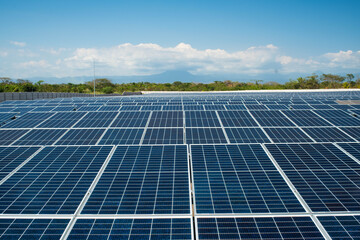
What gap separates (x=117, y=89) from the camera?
3905 inches

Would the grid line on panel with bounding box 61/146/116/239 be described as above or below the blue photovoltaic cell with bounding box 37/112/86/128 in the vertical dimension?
below

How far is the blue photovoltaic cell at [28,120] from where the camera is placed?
16375 mm

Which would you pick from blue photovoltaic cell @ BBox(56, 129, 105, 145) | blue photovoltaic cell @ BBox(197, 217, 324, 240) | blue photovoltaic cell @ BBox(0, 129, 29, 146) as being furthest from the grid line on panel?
blue photovoltaic cell @ BBox(0, 129, 29, 146)

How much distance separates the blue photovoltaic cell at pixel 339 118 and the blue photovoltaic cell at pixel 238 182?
7800 millimetres

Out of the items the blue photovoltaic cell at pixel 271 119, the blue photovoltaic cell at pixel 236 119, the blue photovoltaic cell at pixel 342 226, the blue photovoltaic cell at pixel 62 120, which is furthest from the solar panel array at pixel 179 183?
the blue photovoltaic cell at pixel 62 120

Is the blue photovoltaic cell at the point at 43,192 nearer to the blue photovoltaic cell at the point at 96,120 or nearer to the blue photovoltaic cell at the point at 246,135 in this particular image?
the blue photovoltaic cell at the point at 96,120

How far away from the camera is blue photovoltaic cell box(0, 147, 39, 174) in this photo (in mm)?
10398

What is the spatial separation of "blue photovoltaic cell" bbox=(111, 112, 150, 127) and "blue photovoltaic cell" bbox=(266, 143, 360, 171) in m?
8.22

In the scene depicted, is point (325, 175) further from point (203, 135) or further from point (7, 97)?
point (7, 97)

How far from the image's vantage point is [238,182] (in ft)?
29.5

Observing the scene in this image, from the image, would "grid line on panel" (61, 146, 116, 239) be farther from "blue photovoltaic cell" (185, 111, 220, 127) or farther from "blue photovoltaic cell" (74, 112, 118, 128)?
"blue photovoltaic cell" (185, 111, 220, 127)

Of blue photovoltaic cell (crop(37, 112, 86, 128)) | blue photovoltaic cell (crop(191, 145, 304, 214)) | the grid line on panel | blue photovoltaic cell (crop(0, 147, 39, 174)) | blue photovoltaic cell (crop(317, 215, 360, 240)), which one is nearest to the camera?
blue photovoltaic cell (crop(317, 215, 360, 240))

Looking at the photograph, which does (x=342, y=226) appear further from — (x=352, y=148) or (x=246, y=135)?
(x=246, y=135)

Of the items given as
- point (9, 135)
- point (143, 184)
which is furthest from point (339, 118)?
point (9, 135)
